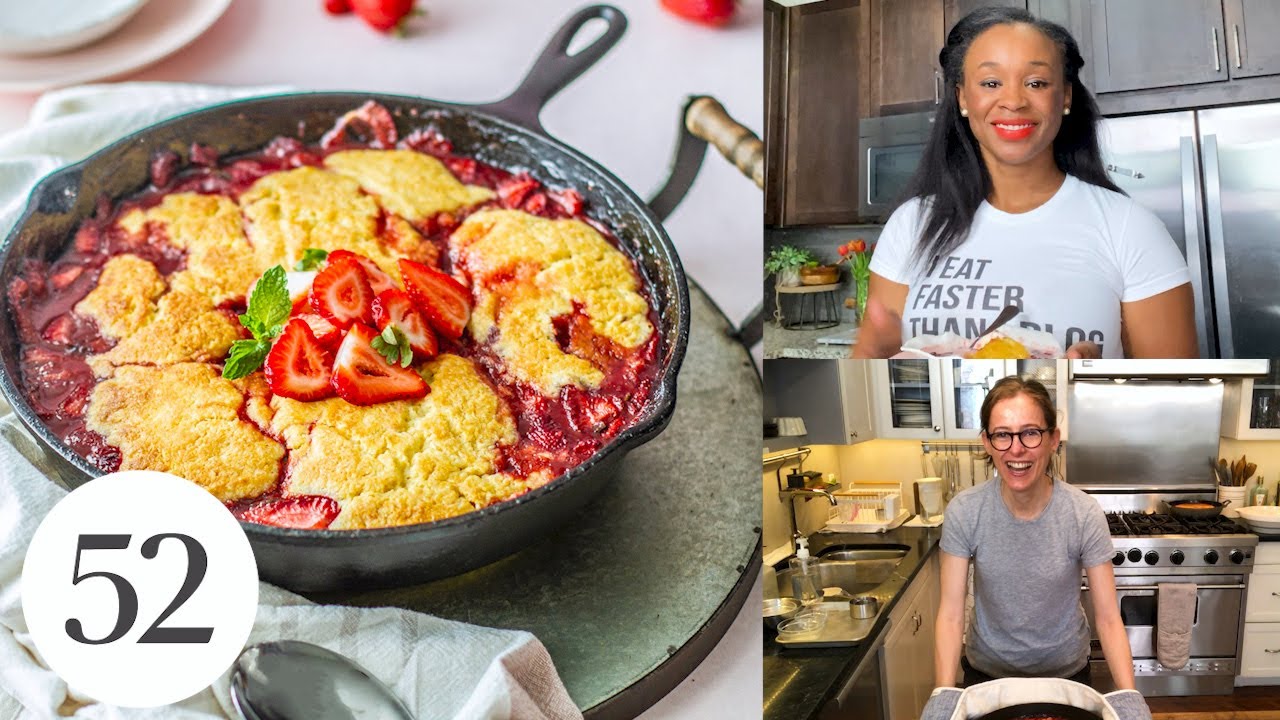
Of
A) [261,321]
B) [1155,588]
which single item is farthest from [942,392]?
[261,321]

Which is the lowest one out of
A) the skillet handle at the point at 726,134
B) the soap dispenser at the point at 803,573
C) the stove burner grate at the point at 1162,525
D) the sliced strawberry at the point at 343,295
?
the soap dispenser at the point at 803,573

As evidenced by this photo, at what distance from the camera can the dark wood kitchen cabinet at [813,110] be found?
1.31 meters

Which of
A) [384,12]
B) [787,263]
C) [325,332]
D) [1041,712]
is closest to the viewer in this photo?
[1041,712]

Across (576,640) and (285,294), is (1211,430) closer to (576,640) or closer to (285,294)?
(576,640)

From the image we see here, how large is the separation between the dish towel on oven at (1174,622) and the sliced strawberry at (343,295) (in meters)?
1.02

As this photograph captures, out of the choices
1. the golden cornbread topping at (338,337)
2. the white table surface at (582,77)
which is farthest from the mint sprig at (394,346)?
the white table surface at (582,77)

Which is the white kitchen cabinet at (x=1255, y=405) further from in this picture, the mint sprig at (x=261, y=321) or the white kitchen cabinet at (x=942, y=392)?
the mint sprig at (x=261, y=321)

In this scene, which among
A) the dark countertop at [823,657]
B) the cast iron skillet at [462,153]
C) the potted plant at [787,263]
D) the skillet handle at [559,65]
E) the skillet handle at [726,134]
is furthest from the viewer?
the skillet handle at [559,65]

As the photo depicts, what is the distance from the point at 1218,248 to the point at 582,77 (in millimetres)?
923

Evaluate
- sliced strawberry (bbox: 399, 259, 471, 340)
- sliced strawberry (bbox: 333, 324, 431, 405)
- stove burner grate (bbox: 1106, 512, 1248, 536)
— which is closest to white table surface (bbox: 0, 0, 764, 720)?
sliced strawberry (bbox: 399, 259, 471, 340)

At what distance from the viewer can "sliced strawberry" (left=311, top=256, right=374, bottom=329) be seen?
126cm

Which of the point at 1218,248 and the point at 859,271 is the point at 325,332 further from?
the point at 1218,248

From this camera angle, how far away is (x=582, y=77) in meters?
1.56

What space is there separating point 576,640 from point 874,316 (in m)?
0.55
